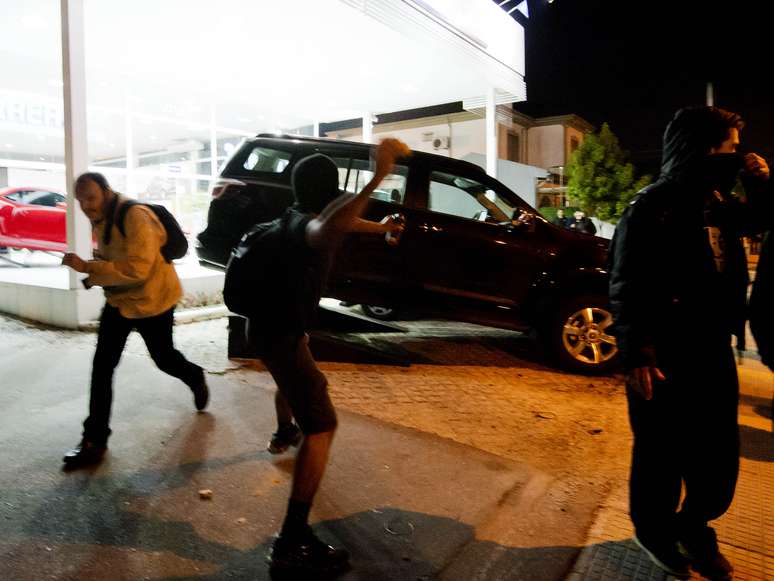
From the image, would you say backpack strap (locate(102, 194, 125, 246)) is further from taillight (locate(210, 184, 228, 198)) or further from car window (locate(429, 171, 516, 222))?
car window (locate(429, 171, 516, 222))

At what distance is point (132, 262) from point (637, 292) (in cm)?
262

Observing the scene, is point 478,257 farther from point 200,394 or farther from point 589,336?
point 200,394

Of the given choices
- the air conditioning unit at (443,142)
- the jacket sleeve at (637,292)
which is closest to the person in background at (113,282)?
the jacket sleeve at (637,292)

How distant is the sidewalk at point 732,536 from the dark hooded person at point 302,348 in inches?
44.4

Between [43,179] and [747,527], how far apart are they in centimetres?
1190

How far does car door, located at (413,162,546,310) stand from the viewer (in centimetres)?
576

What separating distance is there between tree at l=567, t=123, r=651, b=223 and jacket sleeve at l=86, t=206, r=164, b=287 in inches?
984

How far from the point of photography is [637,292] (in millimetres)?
2311

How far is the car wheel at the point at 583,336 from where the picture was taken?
224 inches

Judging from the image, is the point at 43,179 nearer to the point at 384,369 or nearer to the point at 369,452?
the point at 384,369

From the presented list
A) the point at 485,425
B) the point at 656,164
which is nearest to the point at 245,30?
the point at 485,425

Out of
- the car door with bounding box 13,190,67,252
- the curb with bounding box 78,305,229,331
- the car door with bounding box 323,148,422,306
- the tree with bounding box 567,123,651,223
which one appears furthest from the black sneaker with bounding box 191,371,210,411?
the tree with bounding box 567,123,651,223

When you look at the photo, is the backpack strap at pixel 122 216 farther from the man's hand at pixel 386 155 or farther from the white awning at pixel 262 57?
the white awning at pixel 262 57

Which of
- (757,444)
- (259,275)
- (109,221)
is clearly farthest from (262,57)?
(757,444)
